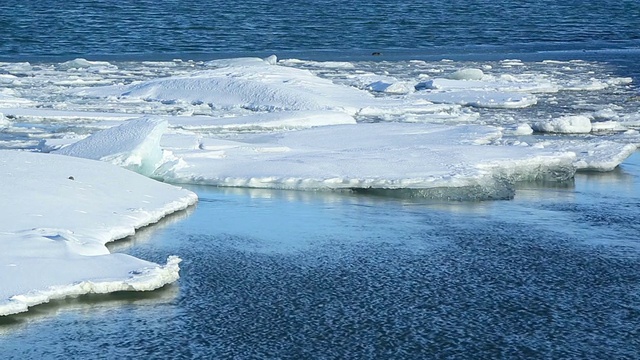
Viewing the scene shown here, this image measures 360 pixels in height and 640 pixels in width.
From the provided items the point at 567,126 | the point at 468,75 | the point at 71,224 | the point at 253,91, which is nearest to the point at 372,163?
the point at 71,224

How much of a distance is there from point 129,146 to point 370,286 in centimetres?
351

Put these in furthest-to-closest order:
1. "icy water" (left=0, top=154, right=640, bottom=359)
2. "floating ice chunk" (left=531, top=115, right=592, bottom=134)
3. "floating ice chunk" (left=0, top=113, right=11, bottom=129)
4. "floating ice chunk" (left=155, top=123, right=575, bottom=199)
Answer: "floating ice chunk" (left=0, top=113, right=11, bottom=129), "floating ice chunk" (left=531, top=115, right=592, bottom=134), "floating ice chunk" (left=155, top=123, right=575, bottom=199), "icy water" (left=0, top=154, right=640, bottom=359)

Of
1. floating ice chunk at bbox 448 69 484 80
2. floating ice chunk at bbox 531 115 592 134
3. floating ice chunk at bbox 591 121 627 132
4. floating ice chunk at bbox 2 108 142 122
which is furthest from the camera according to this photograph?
floating ice chunk at bbox 448 69 484 80

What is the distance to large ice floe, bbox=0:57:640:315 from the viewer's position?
21.1ft

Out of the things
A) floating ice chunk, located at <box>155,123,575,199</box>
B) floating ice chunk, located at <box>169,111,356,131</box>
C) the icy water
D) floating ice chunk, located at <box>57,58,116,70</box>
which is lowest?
the icy water

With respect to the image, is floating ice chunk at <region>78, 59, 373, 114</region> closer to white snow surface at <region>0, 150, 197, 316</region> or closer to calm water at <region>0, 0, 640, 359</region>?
calm water at <region>0, 0, 640, 359</region>

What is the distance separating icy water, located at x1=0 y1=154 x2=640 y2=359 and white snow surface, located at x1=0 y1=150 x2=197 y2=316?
0.10 m

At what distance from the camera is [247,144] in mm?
10141

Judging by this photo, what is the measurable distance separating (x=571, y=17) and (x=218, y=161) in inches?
1016

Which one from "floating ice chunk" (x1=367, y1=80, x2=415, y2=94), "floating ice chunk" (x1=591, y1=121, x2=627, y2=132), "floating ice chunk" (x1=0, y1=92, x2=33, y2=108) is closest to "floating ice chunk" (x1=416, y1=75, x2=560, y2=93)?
"floating ice chunk" (x1=367, y1=80, x2=415, y2=94)

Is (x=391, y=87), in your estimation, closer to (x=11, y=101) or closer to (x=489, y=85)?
(x=489, y=85)

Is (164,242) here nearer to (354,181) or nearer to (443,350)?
(354,181)

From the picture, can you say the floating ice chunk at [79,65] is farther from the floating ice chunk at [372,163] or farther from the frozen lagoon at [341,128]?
the floating ice chunk at [372,163]

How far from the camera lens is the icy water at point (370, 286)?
514cm
